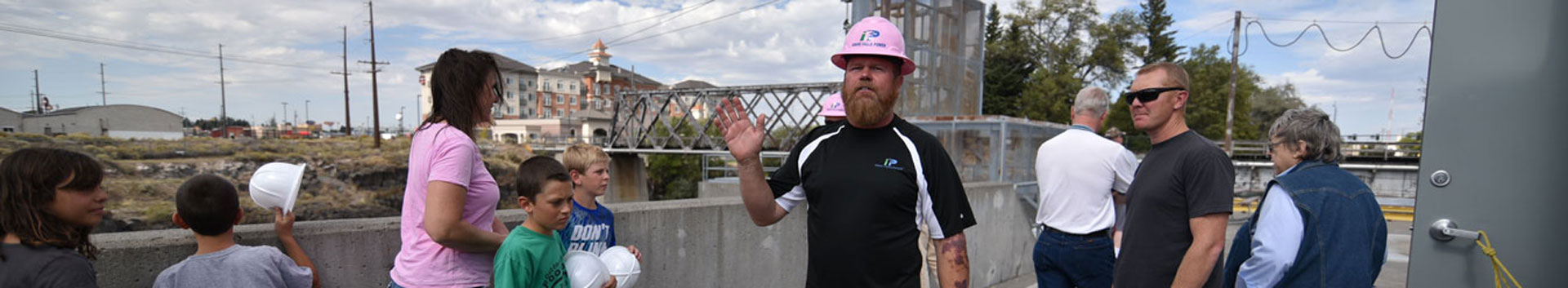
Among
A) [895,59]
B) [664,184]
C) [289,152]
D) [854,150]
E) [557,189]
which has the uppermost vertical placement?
[895,59]

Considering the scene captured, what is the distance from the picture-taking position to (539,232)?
249cm

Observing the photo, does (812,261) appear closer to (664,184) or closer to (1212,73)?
(1212,73)

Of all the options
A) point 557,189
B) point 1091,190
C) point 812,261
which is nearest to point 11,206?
point 557,189

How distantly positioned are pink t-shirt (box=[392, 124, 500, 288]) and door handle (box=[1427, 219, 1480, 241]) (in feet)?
10.6

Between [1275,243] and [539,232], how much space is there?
2888 mm

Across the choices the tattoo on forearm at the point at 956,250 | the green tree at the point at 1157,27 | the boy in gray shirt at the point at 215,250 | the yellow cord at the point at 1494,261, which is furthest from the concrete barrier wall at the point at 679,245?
the green tree at the point at 1157,27

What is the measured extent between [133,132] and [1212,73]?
3310 inches

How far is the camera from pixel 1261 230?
2.70 meters

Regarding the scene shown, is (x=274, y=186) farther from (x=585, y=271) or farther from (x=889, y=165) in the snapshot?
(x=889, y=165)

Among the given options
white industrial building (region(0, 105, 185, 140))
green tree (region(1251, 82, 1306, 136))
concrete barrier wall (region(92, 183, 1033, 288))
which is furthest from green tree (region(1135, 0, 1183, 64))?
white industrial building (region(0, 105, 185, 140))

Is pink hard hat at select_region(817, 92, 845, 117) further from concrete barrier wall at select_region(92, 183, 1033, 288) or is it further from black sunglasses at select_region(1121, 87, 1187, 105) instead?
black sunglasses at select_region(1121, 87, 1187, 105)

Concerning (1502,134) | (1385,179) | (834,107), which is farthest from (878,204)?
(1385,179)

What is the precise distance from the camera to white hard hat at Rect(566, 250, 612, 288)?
98.5 inches

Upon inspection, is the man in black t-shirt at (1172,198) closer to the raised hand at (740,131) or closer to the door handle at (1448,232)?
the door handle at (1448,232)
